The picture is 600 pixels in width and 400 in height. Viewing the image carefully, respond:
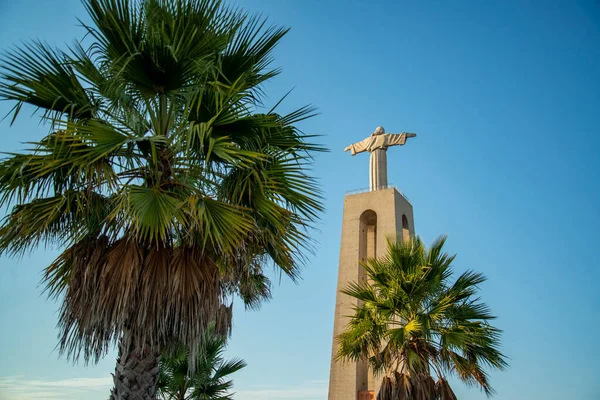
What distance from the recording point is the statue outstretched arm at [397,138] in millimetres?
28250

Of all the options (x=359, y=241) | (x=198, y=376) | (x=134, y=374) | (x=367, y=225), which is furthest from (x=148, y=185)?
(x=367, y=225)

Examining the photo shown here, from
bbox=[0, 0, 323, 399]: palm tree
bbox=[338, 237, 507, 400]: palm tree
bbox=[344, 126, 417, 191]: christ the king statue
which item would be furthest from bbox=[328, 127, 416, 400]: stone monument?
bbox=[0, 0, 323, 399]: palm tree

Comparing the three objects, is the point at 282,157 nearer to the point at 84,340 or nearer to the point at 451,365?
the point at 84,340

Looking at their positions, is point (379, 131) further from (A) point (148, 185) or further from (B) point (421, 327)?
(A) point (148, 185)

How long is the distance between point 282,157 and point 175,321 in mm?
2167

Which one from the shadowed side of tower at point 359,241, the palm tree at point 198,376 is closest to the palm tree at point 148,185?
the palm tree at point 198,376

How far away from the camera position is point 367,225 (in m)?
29.4

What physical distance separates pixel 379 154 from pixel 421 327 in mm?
20249

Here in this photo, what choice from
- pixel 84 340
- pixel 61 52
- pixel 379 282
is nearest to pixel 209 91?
pixel 61 52

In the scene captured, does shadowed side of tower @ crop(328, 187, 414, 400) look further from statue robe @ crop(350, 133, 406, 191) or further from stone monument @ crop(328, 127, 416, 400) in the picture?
statue robe @ crop(350, 133, 406, 191)

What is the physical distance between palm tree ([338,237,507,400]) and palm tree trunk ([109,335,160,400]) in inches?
209

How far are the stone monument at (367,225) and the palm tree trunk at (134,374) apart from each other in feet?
66.5

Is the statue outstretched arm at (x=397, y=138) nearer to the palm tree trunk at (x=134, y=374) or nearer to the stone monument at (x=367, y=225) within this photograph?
the stone monument at (x=367, y=225)

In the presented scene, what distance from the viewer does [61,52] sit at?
5.44 meters
